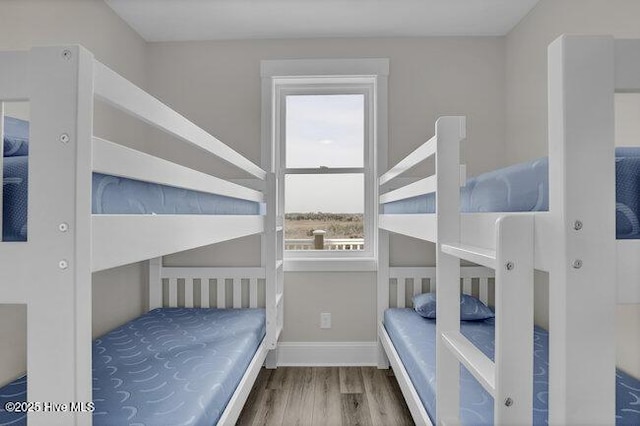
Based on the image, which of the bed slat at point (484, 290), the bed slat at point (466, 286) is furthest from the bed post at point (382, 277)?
the bed slat at point (484, 290)

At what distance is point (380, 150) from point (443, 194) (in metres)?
1.53

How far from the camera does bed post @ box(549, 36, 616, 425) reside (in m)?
0.63

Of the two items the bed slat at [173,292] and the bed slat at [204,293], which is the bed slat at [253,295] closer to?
the bed slat at [204,293]

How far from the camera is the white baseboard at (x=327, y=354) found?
2646 mm

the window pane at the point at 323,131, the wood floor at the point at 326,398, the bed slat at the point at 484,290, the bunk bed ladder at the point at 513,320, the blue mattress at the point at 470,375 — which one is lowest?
the wood floor at the point at 326,398

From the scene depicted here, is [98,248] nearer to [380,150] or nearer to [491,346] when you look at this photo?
[491,346]

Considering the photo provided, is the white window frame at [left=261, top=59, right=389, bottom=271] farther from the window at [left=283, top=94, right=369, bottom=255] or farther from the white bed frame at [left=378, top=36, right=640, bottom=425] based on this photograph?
the white bed frame at [left=378, top=36, right=640, bottom=425]

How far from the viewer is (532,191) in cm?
84

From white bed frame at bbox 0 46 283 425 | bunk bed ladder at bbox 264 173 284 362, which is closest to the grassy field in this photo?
bunk bed ladder at bbox 264 173 284 362

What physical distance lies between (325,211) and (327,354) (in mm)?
1044

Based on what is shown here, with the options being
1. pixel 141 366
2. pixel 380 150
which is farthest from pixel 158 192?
pixel 380 150

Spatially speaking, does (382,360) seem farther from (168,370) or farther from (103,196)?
(103,196)

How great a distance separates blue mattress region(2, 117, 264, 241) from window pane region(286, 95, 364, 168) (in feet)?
4.96

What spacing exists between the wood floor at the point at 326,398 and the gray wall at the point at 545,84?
104cm
